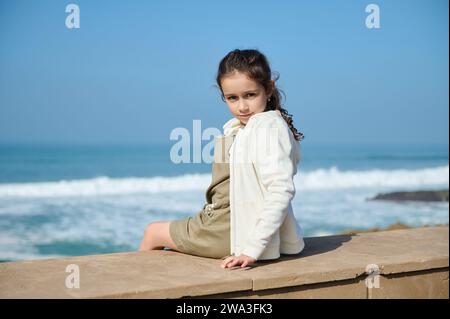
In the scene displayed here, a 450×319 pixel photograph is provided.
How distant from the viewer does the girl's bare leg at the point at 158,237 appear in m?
3.35

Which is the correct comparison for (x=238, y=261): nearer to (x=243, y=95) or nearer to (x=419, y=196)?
(x=243, y=95)

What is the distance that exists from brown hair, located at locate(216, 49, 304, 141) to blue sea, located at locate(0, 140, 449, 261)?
303 inches

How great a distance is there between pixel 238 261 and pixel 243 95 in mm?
888

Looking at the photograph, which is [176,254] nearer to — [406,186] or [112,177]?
[112,177]

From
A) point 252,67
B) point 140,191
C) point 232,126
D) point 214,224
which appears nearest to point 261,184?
point 214,224

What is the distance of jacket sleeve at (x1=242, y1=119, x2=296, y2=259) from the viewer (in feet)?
9.57

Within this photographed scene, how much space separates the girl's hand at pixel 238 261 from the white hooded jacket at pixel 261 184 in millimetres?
25

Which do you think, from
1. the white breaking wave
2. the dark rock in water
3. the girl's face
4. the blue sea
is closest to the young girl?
the girl's face

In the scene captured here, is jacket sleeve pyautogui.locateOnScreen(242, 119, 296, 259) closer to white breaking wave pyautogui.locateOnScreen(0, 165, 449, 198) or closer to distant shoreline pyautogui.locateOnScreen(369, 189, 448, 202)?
white breaking wave pyautogui.locateOnScreen(0, 165, 449, 198)

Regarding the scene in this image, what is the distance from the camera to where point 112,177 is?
776 inches

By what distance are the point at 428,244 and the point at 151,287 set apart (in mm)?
1895

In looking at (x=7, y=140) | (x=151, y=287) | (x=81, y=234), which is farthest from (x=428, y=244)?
(x=7, y=140)

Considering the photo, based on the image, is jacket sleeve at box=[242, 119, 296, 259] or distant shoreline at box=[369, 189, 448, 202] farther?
distant shoreline at box=[369, 189, 448, 202]
